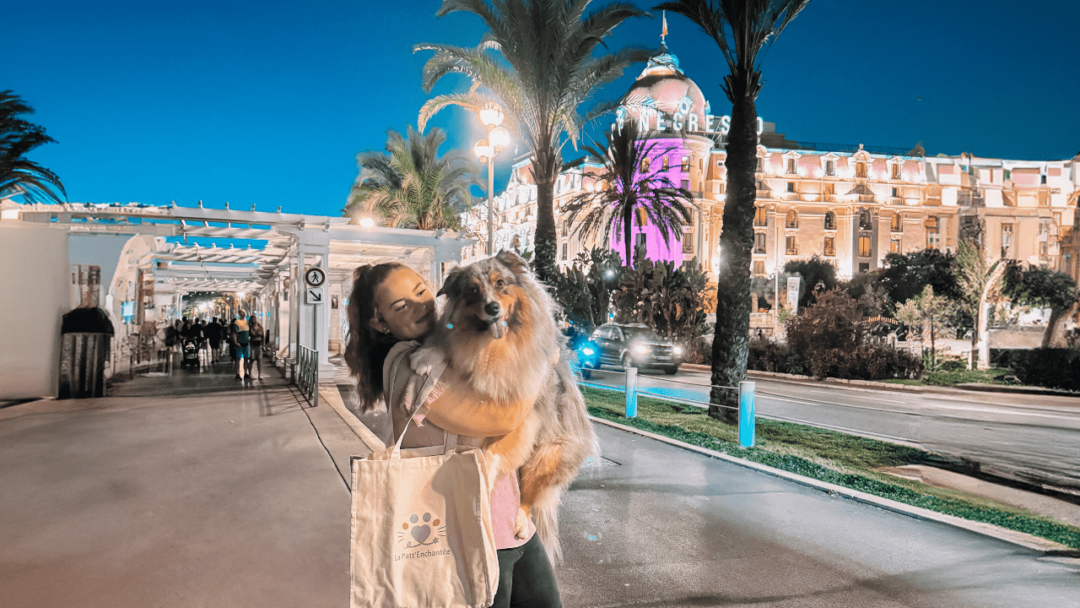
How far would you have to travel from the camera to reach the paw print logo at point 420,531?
1.64 meters

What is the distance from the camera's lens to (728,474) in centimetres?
690

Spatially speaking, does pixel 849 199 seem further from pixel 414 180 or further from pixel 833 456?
pixel 833 456

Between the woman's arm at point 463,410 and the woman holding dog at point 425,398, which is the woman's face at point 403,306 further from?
the woman's arm at point 463,410

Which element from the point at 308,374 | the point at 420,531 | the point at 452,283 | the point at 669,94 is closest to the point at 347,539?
the point at 420,531

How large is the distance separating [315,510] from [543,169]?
35.6ft

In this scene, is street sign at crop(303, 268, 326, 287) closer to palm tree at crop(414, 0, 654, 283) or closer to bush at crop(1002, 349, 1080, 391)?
palm tree at crop(414, 0, 654, 283)

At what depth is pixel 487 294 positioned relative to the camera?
68.0 inches

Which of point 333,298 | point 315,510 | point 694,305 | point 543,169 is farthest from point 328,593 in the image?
point 333,298

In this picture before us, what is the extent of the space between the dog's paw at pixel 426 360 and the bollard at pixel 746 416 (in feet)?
23.9

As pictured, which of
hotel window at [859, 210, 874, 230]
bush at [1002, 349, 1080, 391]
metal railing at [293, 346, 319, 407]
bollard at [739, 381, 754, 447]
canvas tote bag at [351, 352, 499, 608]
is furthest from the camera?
hotel window at [859, 210, 874, 230]

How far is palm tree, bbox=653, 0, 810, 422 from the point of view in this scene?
10125 mm

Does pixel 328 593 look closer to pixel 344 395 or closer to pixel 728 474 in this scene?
pixel 728 474

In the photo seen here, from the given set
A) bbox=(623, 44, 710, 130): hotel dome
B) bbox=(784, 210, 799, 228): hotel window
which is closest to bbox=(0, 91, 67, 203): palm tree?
bbox=(623, 44, 710, 130): hotel dome

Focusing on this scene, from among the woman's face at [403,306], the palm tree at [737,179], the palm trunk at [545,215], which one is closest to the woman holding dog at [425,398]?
the woman's face at [403,306]
